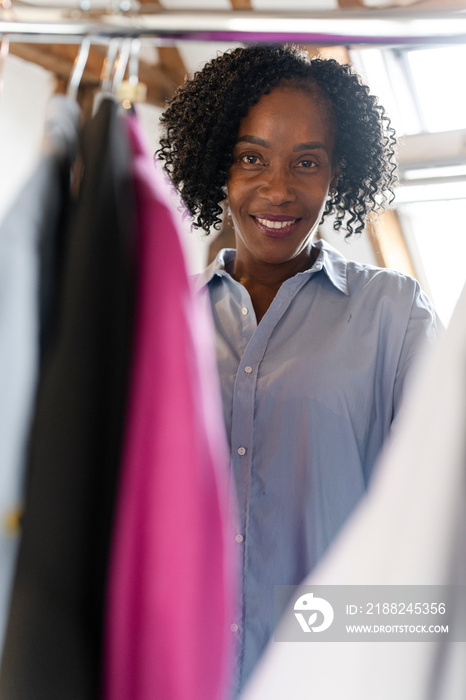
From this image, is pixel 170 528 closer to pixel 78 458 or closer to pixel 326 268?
pixel 78 458

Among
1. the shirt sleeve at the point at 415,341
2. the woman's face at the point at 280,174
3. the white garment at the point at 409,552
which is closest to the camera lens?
the white garment at the point at 409,552

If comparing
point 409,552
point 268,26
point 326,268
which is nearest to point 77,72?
point 268,26

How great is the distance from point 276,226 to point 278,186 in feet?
0.24

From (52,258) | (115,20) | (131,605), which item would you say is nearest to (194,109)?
(115,20)

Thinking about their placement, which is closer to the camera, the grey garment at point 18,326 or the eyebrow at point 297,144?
the grey garment at point 18,326

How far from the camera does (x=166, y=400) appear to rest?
48 cm

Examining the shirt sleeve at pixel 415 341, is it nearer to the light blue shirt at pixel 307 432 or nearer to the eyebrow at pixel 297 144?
the light blue shirt at pixel 307 432

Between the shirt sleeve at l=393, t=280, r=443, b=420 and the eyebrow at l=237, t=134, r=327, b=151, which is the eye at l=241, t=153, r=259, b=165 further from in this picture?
the shirt sleeve at l=393, t=280, r=443, b=420

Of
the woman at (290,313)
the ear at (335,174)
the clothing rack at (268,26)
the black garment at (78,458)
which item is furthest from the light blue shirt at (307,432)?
the black garment at (78,458)

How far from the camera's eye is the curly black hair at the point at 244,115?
4.55 ft

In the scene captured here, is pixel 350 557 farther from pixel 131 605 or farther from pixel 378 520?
pixel 131 605

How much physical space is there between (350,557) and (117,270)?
0.24 metres

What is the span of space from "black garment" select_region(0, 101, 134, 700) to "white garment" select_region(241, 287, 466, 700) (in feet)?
0.39

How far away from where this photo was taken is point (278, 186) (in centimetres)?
127
